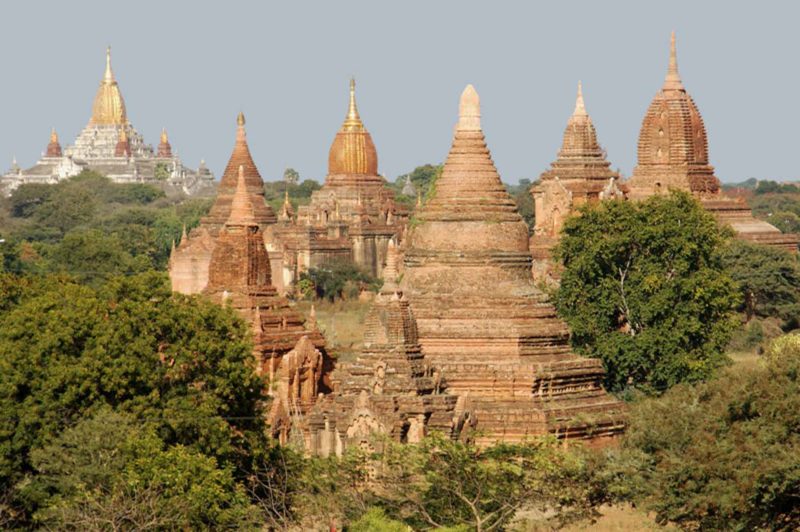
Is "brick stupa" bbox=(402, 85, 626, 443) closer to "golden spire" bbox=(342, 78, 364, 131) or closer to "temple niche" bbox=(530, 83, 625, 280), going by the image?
"temple niche" bbox=(530, 83, 625, 280)

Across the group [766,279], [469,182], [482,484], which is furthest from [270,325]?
[766,279]

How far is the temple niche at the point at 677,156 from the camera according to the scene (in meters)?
70.3

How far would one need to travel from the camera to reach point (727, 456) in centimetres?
3266

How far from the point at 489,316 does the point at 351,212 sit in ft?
157

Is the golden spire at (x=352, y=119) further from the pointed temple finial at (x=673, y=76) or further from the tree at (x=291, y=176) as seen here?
the tree at (x=291, y=176)

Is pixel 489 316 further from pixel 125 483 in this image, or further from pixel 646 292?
pixel 646 292

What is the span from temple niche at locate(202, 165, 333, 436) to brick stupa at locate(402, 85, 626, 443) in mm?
2764

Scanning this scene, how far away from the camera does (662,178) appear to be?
2776 inches

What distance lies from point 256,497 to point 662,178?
35.5 metres

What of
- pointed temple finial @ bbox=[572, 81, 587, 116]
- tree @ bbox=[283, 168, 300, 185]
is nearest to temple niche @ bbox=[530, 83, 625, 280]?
pointed temple finial @ bbox=[572, 81, 587, 116]

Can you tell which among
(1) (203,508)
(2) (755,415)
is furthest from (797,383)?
(1) (203,508)

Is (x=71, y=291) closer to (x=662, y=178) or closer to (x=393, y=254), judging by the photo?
(x=393, y=254)

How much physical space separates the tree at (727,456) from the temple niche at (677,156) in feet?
116

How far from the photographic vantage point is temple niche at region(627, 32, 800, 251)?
7031 cm
